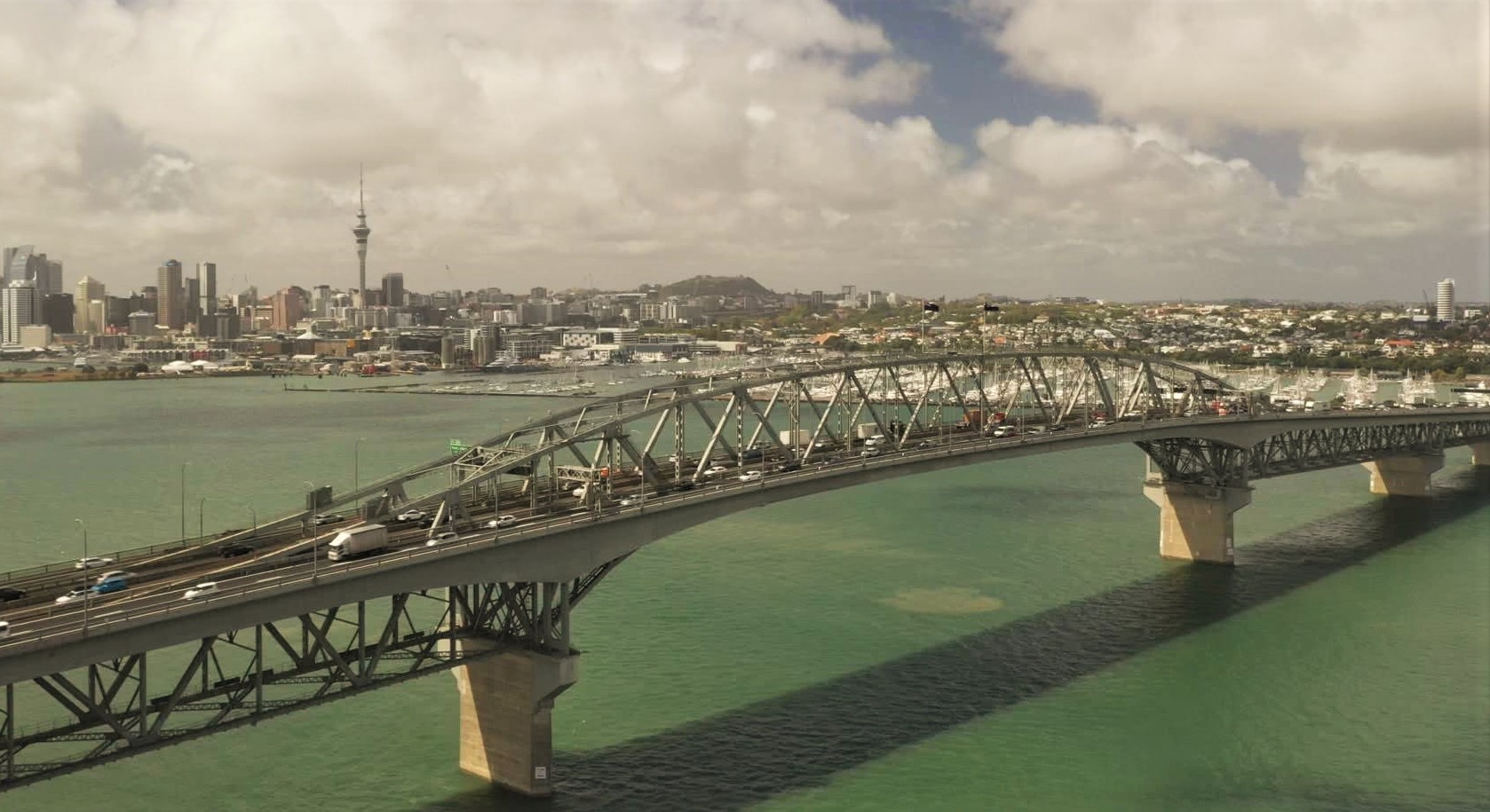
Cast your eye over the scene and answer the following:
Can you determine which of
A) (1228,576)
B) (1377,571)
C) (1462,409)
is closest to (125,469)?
(1228,576)

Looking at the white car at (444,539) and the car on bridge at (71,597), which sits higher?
the white car at (444,539)

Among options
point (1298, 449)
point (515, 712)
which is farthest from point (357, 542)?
point (1298, 449)

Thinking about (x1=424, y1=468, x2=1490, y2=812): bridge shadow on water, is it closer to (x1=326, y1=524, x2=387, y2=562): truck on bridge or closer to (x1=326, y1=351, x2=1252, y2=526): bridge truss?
(x1=326, y1=524, x2=387, y2=562): truck on bridge

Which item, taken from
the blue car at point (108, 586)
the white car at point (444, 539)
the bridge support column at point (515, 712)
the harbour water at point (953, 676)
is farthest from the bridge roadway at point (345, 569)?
the harbour water at point (953, 676)

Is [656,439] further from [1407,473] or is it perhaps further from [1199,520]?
[1407,473]

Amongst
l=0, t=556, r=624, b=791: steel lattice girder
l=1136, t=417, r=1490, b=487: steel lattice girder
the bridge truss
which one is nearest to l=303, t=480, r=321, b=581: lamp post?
the bridge truss

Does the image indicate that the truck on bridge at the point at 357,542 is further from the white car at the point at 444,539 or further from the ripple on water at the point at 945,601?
the ripple on water at the point at 945,601
